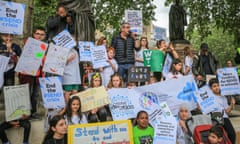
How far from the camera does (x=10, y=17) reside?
16.3ft

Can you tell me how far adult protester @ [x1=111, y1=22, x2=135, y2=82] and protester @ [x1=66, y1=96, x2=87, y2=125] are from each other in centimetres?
202

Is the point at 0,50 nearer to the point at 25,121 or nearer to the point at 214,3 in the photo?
the point at 25,121

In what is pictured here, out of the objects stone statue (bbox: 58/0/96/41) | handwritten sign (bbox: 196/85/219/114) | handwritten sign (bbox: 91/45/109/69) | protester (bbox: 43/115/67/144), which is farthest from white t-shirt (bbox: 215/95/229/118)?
protester (bbox: 43/115/67/144)

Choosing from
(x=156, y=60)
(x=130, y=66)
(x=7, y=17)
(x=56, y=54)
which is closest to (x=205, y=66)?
(x=156, y=60)

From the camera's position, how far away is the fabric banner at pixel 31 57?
484cm

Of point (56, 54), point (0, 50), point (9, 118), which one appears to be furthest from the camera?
point (56, 54)

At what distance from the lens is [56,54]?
5191 millimetres

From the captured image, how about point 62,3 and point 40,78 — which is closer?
point 40,78

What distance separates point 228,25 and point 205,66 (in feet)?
27.6

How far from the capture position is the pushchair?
15.5ft

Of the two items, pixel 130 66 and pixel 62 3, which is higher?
pixel 62 3

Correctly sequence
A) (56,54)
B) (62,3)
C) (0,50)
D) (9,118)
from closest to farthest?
(9,118), (0,50), (56,54), (62,3)

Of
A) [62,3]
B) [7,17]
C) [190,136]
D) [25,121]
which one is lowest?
[190,136]

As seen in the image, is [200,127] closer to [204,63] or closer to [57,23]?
[57,23]
